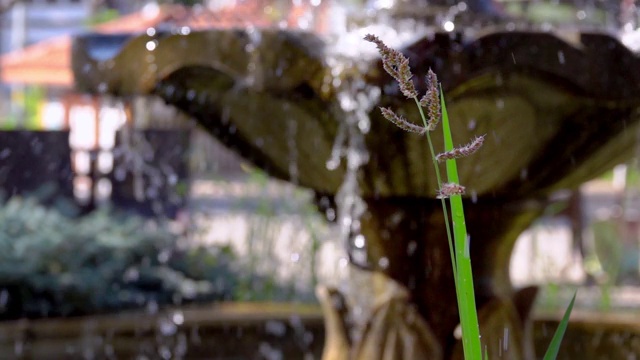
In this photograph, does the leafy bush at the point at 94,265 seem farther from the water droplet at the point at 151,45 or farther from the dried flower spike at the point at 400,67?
the dried flower spike at the point at 400,67

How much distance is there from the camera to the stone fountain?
2.42 meters

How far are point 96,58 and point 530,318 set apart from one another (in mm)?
1389

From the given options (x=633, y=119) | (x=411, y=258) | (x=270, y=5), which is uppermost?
(x=270, y=5)

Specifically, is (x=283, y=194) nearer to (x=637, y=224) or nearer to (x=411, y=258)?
(x=411, y=258)

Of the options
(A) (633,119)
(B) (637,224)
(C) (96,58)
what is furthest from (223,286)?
(B) (637,224)

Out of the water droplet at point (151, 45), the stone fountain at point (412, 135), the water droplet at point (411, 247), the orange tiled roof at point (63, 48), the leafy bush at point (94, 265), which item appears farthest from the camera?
the orange tiled roof at point (63, 48)

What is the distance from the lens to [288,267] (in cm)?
608

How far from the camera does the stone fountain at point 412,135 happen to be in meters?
2.42

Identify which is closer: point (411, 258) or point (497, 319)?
point (497, 319)

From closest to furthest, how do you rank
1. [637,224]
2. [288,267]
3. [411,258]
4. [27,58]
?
[411,258], [288,267], [637,224], [27,58]

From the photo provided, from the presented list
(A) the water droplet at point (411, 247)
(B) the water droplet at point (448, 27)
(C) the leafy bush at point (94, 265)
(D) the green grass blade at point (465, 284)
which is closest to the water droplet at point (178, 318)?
(C) the leafy bush at point (94, 265)

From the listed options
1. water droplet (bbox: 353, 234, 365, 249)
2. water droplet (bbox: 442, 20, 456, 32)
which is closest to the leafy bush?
water droplet (bbox: 353, 234, 365, 249)

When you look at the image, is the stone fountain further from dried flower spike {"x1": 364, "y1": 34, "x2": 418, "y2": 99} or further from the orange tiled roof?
the orange tiled roof

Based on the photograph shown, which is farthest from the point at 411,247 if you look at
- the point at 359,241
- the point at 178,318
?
the point at 178,318
